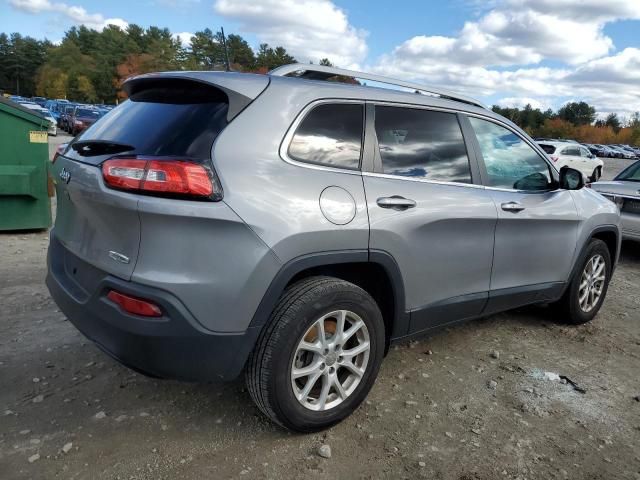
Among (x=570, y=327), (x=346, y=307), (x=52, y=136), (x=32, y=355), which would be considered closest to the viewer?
(x=346, y=307)

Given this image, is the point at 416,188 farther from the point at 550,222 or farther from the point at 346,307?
the point at 550,222

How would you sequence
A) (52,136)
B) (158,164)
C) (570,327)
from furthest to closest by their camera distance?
1. (52,136)
2. (570,327)
3. (158,164)

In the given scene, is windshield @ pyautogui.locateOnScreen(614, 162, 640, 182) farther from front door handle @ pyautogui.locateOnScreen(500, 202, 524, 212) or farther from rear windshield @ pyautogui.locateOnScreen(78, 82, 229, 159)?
rear windshield @ pyautogui.locateOnScreen(78, 82, 229, 159)

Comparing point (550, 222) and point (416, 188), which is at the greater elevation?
point (416, 188)

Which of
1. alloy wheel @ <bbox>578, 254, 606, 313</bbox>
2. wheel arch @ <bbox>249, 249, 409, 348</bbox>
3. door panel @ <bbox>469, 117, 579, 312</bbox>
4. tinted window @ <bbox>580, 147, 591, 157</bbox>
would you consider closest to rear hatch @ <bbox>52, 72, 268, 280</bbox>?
wheel arch @ <bbox>249, 249, 409, 348</bbox>

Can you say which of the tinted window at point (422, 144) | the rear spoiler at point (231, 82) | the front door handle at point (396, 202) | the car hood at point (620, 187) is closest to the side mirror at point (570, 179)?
the tinted window at point (422, 144)

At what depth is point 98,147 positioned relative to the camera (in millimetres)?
2629

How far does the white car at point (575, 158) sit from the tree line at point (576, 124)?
2960 inches

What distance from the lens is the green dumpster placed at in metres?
6.35

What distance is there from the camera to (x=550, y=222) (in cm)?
391

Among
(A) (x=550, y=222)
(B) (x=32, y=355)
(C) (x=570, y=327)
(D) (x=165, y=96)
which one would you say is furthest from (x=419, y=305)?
(B) (x=32, y=355)

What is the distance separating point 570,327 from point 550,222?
1.20 m

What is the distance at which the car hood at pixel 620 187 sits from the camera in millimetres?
7273

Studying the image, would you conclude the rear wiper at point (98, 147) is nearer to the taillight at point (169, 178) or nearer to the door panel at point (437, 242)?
the taillight at point (169, 178)
